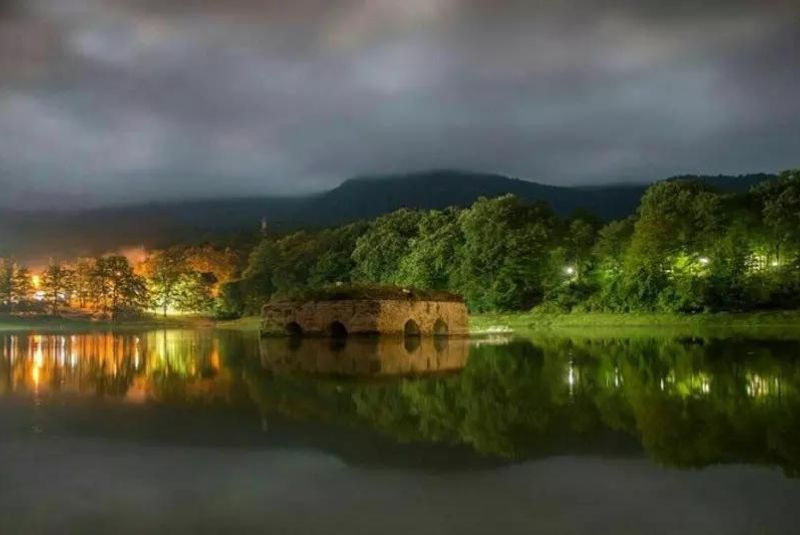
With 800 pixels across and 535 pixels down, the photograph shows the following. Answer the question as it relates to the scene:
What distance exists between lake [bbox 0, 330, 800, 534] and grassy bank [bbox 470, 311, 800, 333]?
1481 inches

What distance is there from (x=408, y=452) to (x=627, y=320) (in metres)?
60.1

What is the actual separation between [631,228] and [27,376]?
215 feet

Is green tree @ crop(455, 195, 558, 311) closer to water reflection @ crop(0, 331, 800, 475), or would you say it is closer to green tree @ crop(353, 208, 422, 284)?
green tree @ crop(353, 208, 422, 284)

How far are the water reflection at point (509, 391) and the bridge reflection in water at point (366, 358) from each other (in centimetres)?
10

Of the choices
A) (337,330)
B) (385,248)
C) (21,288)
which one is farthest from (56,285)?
(337,330)

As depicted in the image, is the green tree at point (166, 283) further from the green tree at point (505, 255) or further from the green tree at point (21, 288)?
the green tree at point (505, 255)

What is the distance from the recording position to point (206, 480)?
35.6 feet

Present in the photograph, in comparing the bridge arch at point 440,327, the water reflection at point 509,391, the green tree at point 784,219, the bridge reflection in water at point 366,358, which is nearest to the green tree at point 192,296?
the bridge arch at point 440,327

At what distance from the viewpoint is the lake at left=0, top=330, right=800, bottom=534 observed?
9.02m

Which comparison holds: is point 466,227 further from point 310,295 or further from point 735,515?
point 735,515

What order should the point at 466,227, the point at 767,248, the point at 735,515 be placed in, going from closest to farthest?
Result: the point at 735,515 < the point at 767,248 < the point at 466,227

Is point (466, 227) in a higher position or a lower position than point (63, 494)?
higher

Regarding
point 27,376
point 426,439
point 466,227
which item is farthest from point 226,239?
point 426,439

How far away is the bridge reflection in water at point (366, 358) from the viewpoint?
91.0 feet
